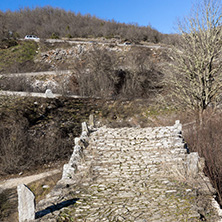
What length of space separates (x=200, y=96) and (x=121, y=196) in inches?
412

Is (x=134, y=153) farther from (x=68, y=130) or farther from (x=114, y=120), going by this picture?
(x=114, y=120)

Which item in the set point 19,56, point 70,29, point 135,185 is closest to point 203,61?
point 135,185

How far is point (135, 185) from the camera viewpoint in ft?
18.2

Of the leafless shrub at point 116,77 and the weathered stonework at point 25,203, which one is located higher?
the leafless shrub at point 116,77

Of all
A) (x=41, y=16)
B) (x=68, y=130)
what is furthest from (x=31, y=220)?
(x=41, y=16)

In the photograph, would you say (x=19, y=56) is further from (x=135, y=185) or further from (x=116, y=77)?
(x=135, y=185)

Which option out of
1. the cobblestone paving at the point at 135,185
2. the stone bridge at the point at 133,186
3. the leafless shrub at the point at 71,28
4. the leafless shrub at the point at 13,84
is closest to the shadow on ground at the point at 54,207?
the stone bridge at the point at 133,186

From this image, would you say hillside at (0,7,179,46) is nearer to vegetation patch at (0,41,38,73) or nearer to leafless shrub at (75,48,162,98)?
vegetation patch at (0,41,38,73)

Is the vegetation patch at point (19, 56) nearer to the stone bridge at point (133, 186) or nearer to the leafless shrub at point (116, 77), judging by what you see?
the leafless shrub at point (116, 77)

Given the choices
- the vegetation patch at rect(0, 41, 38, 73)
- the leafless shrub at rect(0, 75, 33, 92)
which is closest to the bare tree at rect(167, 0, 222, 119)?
the leafless shrub at rect(0, 75, 33, 92)

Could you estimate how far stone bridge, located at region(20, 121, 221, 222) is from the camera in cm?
423

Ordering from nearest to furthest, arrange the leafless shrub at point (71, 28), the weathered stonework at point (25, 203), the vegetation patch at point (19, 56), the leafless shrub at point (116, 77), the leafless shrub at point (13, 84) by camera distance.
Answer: the weathered stonework at point (25, 203), the leafless shrub at point (13, 84), the leafless shrub at point (116, 77), the vegetation patch at point (19, 56), the leafless shrub at point (71, 28)

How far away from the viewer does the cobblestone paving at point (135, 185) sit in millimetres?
4215

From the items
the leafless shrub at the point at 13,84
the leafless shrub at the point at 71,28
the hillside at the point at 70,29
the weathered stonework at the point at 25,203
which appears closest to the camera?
the weathered stonework at the point at 25,203
